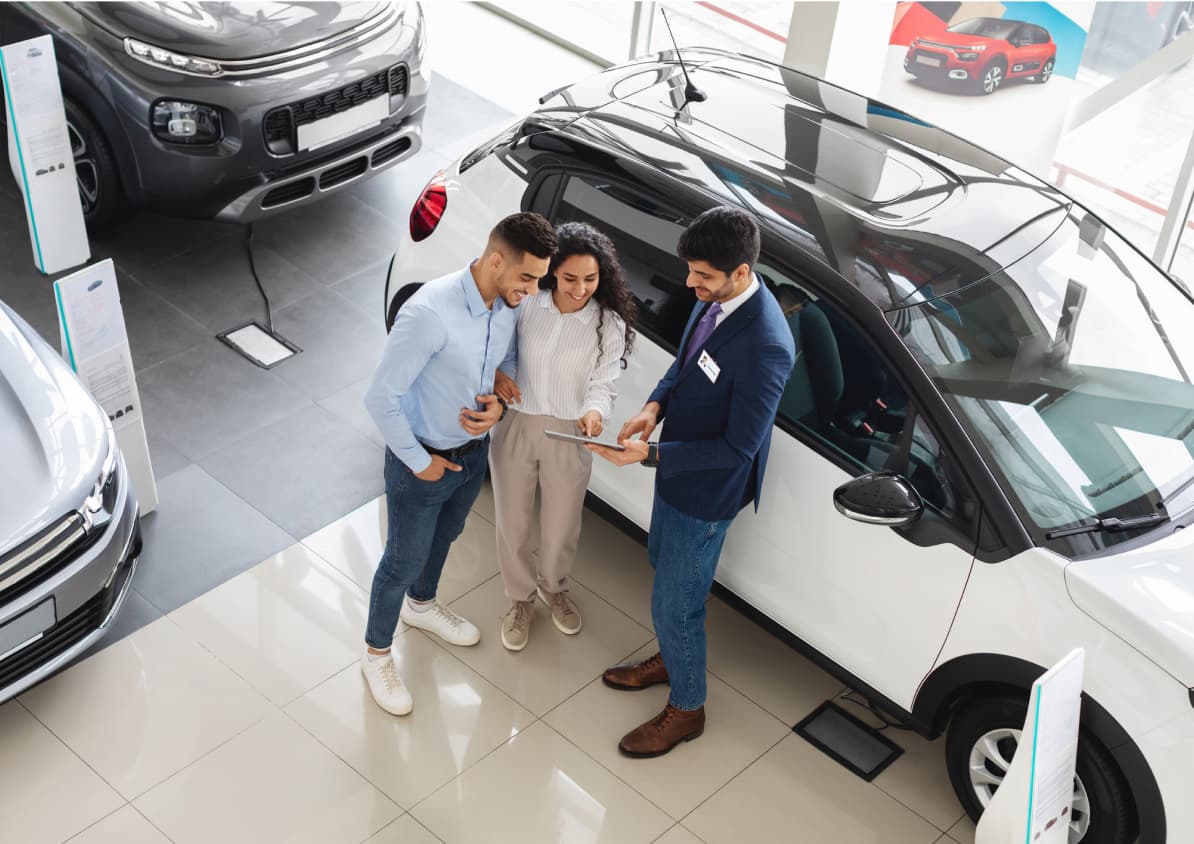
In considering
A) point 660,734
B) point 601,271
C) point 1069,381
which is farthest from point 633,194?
point 660,734

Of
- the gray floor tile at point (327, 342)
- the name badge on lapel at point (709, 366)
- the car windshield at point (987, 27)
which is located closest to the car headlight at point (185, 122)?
the gray floor tile at point (327, 342)

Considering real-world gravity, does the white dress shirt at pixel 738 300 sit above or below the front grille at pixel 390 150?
above

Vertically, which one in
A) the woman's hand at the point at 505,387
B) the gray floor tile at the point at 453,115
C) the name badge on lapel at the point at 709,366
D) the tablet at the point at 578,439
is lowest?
the gray floor tile at the point at 453,115

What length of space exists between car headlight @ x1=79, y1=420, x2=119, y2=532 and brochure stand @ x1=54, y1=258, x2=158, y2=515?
323mm

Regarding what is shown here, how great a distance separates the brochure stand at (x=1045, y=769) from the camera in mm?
2998

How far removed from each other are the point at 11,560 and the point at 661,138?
2.19m

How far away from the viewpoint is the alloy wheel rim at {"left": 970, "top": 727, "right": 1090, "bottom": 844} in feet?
11.1

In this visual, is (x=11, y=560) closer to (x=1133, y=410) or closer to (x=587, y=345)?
(x=587, y=345)

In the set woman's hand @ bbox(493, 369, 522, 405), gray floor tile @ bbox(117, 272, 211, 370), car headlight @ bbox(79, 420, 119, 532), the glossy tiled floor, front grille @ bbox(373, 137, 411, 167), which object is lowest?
the glossy tiled floor

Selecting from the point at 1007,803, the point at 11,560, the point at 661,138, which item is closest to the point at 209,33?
the point at 661,138

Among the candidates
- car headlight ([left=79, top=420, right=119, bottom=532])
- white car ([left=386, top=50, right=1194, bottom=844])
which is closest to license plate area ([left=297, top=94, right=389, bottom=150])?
white car ([left=386, top=50, right=1194, bottom=844])

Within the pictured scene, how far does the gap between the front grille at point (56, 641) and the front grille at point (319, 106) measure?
250 centimetres

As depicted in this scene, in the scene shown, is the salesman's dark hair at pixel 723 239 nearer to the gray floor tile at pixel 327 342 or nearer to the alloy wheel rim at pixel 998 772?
the alloy wheel rim at pixel 998 772

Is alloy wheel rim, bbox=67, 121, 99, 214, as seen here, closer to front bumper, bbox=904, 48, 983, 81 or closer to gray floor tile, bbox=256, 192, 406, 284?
gray floor tile, bbox=256, 192, 406, 284
